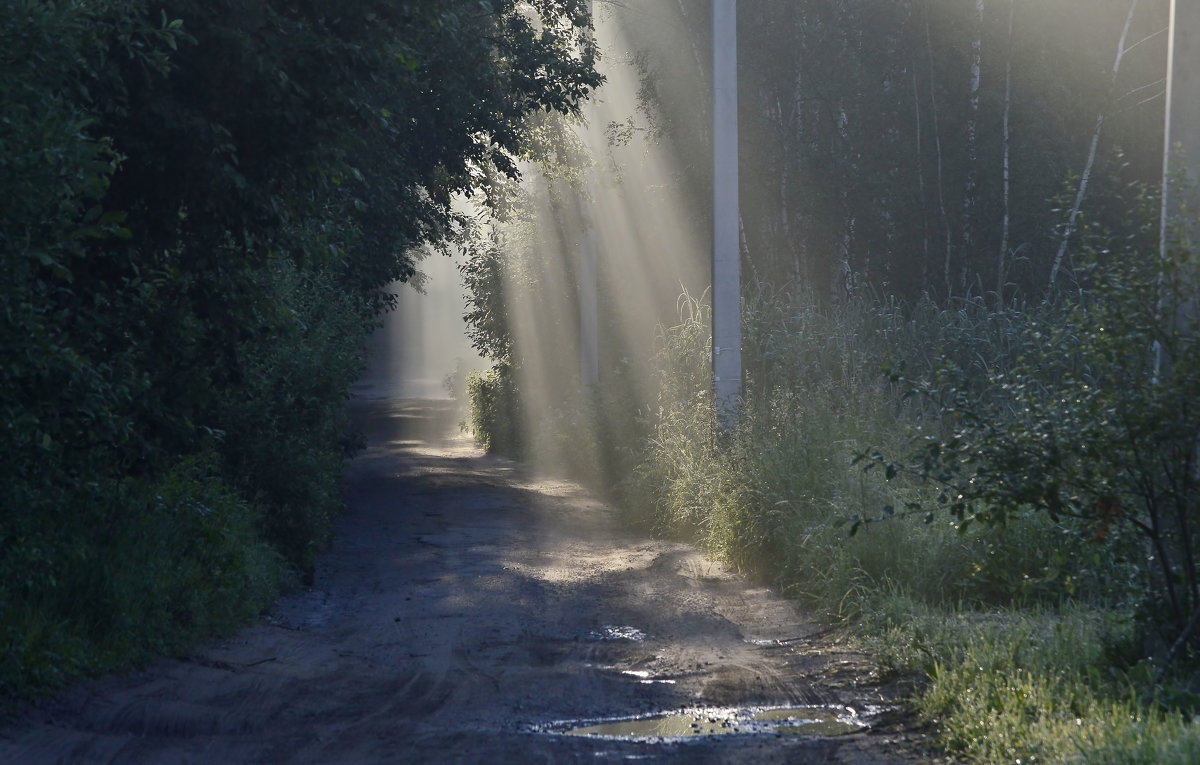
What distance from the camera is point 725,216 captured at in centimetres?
1312

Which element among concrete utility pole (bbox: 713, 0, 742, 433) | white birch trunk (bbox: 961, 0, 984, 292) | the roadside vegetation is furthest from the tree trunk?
the roadside vegetation

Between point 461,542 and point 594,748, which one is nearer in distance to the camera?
point 594,748

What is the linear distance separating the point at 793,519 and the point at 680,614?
1420 mm

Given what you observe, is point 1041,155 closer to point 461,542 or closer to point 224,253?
point 461,542

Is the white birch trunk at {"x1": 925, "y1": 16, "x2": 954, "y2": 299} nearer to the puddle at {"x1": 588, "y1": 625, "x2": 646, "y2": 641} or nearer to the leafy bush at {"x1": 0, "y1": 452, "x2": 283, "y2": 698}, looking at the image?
the puddle at {"x1": 588, "y1": 625, "x2": 646, "y2": 641}

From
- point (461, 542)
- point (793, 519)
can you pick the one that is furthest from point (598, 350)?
point (793, 519)

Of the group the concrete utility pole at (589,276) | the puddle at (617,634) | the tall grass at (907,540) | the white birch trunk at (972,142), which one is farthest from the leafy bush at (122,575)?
the white birch trunk at (972,142)

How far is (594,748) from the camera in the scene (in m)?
5.57

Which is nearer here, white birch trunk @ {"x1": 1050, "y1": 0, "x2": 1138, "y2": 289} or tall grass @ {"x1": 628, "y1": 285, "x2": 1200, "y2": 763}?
tall grass @ {"x1": 628, "y1": 285, "x2": 1200, "y2": 763}

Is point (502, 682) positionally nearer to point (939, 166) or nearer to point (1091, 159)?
point (1091, 159)

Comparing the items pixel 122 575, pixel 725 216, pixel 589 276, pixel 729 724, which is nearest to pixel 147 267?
pixel 122 575

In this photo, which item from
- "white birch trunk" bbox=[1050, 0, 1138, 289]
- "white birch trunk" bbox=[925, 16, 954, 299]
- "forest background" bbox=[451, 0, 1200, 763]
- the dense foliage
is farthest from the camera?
"white birch trunk" bbox=[925, 16, 954, 299]

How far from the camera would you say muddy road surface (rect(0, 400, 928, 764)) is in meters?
5.56

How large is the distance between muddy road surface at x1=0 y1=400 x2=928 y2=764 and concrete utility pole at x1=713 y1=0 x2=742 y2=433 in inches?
82.9
